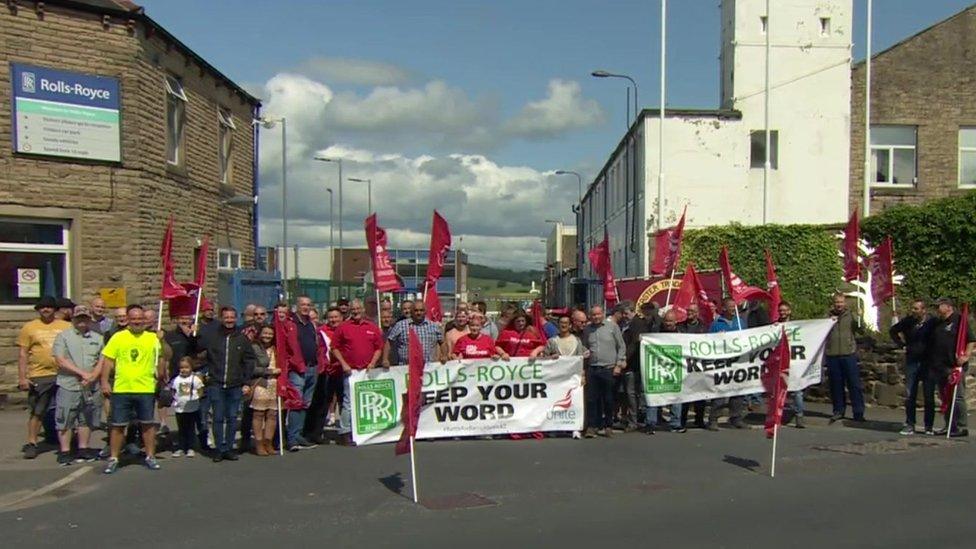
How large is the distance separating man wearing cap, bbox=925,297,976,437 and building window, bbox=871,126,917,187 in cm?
1960

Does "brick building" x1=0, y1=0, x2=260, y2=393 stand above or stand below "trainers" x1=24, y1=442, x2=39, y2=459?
above

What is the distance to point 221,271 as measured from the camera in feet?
64.0

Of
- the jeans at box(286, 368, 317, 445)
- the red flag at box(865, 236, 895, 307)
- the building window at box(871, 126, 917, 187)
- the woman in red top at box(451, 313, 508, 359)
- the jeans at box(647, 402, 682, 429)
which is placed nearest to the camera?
the jeans at box(286, 368, 317, 445)

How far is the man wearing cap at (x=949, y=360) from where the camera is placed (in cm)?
1139

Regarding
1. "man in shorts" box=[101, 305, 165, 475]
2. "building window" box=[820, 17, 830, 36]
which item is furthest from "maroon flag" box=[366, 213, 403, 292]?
"building window" box=[820, 17, 830, 36]

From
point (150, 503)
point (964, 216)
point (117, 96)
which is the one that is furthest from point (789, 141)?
point (150, 503)

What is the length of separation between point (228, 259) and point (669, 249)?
978 cm

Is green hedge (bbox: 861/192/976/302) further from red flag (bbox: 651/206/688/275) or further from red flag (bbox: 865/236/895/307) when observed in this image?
red flag (bbox: 651/206/688/275)

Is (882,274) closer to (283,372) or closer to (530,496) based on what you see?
(530,496)

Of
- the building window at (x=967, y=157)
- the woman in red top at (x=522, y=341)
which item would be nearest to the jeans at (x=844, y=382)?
the woman in red top at (x=522, y=341)

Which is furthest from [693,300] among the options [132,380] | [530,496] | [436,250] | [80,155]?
[80,155]

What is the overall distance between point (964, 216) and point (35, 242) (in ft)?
57.2

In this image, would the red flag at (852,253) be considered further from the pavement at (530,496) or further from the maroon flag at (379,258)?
the maroon flag at (379,258)

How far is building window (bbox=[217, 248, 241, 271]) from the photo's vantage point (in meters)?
19.6
